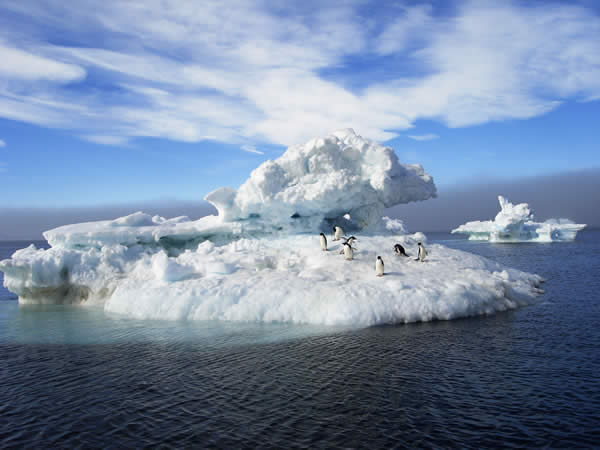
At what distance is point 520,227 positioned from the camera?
71.6 metres

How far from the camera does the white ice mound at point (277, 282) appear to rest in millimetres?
15438

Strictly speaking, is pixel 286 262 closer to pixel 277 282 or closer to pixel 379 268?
pixel 277 282

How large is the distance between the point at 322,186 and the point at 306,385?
15.5 metres

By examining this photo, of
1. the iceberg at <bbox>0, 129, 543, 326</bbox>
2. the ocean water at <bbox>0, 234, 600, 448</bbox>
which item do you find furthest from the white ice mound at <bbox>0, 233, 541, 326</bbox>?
the ocean water at <bbox>0, 234, 600, 448</bbox>

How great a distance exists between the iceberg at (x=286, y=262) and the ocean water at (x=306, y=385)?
122cm

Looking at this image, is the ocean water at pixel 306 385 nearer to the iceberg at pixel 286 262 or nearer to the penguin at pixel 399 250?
the iceberg at pixel 286 262

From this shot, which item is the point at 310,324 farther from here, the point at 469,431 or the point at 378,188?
the point at 378,188

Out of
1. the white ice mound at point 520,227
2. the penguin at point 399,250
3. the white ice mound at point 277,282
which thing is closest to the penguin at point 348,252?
the white ice mound at point 277,282

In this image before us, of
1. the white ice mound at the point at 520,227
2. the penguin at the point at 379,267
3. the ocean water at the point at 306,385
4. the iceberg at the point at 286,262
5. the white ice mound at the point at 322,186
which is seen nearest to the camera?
the ocean water at the point at 306,385

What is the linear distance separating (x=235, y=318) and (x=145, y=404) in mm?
7002

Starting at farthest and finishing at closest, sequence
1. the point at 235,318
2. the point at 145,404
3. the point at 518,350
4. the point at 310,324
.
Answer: the point at 235,318, the point at 310,324, the point at 518,350, the point at 145,404

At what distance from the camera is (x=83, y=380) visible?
33.9 ft

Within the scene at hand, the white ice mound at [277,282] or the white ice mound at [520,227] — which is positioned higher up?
the white ice mound at [520,227]

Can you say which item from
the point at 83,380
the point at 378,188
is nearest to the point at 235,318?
the point at 83,380
